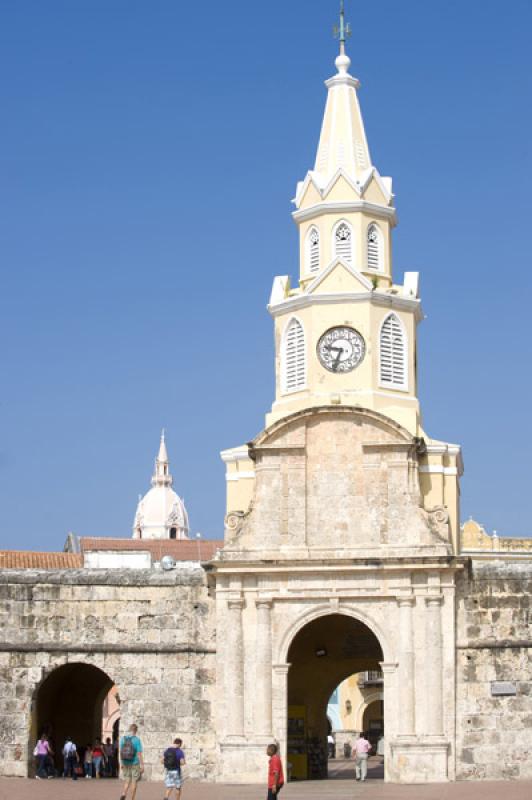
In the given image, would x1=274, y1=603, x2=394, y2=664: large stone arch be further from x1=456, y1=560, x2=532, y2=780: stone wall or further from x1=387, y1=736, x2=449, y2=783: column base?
x1=387, y1=736, x2=449, y2=783: column base

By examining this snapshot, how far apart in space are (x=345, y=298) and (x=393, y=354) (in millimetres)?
2073

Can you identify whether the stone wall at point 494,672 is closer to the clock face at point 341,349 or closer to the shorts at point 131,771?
the clock face at point 341,349

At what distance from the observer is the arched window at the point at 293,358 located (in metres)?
42.8

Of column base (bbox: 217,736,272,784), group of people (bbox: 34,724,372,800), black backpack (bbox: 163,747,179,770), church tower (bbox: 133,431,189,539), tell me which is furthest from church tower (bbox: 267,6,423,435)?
church tower (bbox: 133,431,189,539)

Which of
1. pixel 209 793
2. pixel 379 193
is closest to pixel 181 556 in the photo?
pixel 379 193

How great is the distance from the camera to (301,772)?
1613 inches

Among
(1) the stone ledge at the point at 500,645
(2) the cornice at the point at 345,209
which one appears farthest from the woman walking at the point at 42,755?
(2) the cornice at the point at 345,209

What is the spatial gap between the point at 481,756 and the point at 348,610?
484 cm

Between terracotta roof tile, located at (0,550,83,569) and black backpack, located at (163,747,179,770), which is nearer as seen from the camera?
black backpack, located at (163,747,179,770)

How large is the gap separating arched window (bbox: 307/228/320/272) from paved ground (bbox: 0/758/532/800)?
14473mm

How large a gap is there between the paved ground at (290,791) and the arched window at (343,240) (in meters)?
14.6

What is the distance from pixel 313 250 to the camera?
4406 cm

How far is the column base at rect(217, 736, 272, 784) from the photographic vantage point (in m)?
37.9

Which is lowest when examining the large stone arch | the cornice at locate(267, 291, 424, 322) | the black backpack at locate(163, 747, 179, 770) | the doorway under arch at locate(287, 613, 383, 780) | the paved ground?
the paved ground
